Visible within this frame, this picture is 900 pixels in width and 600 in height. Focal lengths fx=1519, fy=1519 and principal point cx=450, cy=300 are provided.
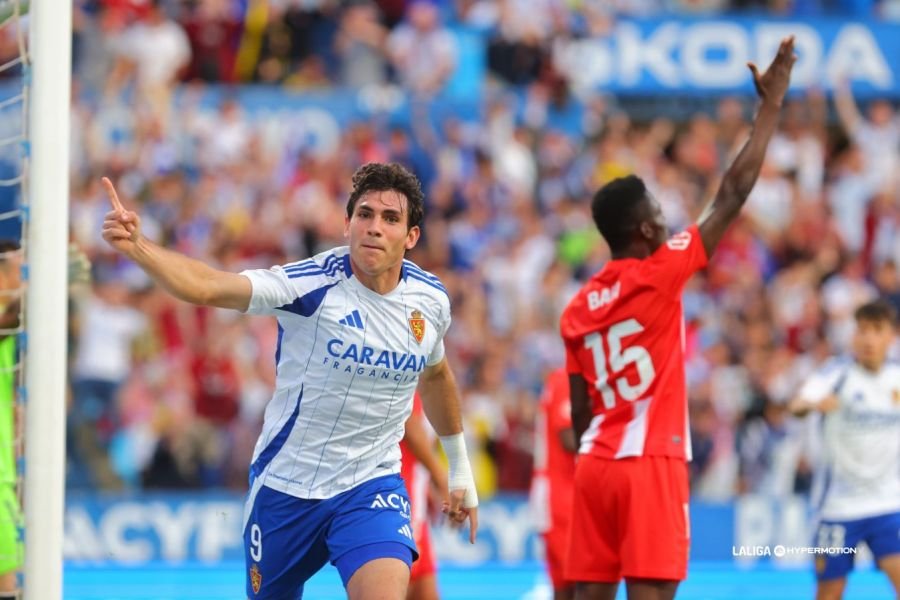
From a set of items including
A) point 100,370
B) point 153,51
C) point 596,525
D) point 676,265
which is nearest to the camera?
point 676,265

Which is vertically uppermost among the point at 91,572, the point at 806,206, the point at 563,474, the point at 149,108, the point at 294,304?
the point at 149,108

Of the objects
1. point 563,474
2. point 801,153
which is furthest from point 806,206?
point 563,474

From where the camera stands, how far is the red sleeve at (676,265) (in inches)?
301

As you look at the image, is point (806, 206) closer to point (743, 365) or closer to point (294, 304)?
point (743, 365)

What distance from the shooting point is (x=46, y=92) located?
6.57 meters

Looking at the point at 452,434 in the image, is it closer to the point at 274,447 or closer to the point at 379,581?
the point at 274,447

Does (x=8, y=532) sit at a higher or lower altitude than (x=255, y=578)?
higher

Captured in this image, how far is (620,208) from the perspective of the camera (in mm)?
7797

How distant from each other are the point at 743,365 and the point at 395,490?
35.5ft

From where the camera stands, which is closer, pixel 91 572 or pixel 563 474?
pixel 563 474

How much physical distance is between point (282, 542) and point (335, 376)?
0.78 m

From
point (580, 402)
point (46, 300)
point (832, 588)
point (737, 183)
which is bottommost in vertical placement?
point (832, 588)

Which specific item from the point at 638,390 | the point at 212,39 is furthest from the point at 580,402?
the point at 212,39

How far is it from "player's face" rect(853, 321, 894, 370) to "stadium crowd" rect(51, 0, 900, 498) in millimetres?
5880
